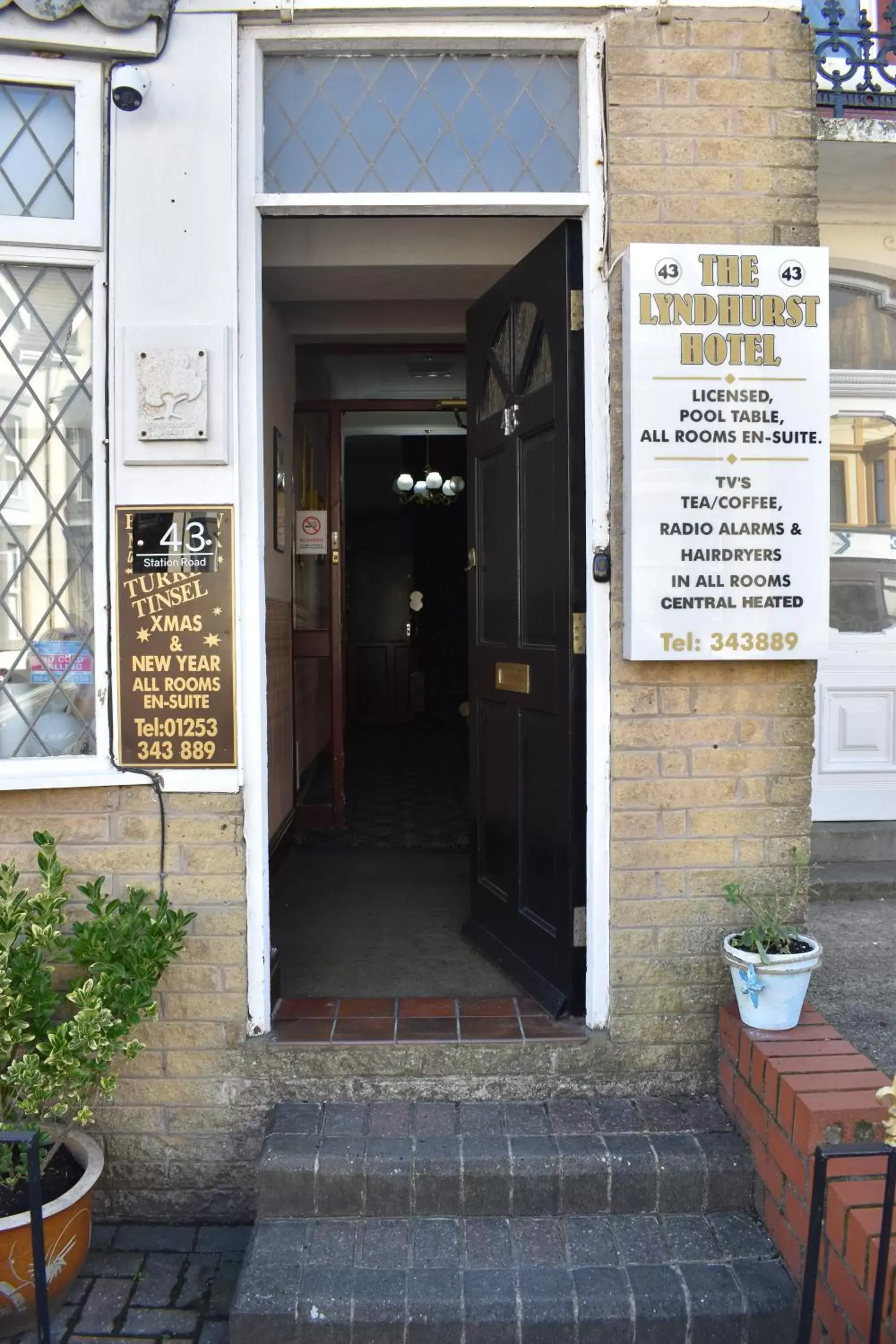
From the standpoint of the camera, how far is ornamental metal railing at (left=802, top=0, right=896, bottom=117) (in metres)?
4.43

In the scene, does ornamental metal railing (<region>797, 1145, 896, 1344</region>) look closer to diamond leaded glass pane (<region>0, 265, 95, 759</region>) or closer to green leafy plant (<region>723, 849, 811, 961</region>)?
green leafy plant (<region>723, 849, 811, 961</region>)

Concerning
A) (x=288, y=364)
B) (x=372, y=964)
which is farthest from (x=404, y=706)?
(x=372, y=964)

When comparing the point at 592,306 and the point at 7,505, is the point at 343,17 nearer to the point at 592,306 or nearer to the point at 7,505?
the point at 592,306

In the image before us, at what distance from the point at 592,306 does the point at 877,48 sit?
8.73 feet

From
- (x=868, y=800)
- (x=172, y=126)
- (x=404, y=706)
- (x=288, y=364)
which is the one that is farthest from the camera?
(x=404, y=706)

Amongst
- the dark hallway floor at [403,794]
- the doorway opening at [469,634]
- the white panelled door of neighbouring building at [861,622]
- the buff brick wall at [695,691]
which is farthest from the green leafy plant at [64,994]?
the white panelled door of neighbouring building at [861,622]

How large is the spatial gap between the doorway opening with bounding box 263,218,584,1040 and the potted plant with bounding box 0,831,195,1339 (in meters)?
0.71

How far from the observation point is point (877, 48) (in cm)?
446

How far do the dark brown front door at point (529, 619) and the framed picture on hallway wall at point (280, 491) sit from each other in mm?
1473

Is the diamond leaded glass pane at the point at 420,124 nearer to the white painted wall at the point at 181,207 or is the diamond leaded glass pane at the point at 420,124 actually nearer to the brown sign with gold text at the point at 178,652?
the white painted wall at the point at 181,207

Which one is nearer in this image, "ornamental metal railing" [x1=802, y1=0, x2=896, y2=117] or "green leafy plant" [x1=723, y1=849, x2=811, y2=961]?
"green leafy plant" [x1=723, y1=849, x2=811, y2=961]

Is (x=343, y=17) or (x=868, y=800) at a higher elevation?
(x=343, y=17)

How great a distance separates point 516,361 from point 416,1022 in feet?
8.29

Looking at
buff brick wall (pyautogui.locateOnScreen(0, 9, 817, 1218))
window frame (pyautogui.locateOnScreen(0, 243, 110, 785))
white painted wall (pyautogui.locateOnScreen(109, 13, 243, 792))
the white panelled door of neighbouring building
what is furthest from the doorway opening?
the white panelled door of neighbouring building
